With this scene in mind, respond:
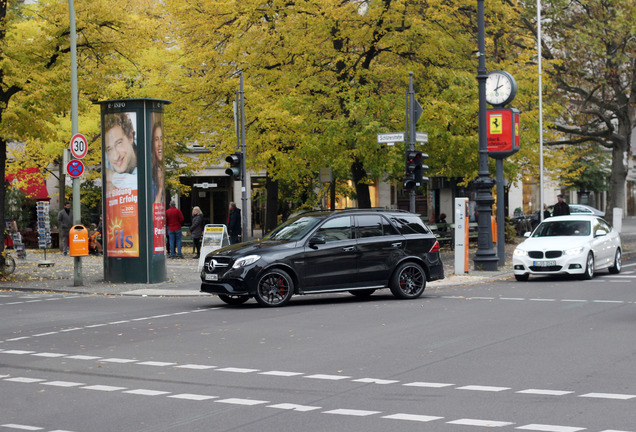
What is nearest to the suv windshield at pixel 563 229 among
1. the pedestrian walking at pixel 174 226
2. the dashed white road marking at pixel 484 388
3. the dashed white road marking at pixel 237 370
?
the pedestrian walking at pixel 174 226

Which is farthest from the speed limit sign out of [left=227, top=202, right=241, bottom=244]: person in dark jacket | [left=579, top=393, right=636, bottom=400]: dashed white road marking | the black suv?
[left=579, top=393, right=636, bottom=400]: dashed white road marking

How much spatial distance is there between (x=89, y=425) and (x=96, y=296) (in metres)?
13.3

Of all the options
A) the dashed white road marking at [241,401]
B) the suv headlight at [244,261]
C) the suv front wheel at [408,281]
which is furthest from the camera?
the suv front wheel at [408,281]

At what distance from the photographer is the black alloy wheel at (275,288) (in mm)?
16281

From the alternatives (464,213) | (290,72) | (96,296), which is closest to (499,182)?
(464,213)

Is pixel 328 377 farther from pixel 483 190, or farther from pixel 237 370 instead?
pixel 483 190

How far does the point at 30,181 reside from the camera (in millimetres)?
44406

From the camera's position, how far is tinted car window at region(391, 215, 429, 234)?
1775cm

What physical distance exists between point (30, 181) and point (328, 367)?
1481 inches

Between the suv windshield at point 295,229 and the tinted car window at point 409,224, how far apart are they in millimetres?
1641

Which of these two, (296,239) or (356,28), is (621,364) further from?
(356,28)

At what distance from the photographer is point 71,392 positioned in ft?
28.0

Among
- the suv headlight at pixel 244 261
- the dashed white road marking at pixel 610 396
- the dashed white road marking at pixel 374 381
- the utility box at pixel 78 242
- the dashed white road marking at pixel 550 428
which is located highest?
the utility box at pixel 78 242

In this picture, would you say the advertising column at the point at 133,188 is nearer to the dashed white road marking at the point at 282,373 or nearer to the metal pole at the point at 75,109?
the metal pole at the point at 75,109
